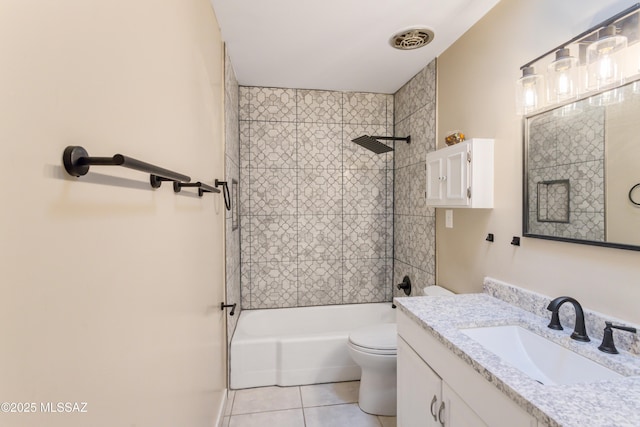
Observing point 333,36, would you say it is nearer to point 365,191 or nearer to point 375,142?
point 375,142

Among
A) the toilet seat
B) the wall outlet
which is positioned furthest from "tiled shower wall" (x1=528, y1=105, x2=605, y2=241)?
the toilet seat

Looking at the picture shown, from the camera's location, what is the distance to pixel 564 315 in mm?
1299

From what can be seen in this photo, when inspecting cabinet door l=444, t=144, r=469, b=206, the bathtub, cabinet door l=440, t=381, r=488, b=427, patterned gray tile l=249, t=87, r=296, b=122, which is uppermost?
patterned gray tile l=249, t=87, r=296, b=122

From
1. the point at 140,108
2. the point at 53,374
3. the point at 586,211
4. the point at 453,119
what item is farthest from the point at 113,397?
the point at 453,119

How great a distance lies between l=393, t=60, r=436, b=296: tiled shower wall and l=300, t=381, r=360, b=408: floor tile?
2.98 ft

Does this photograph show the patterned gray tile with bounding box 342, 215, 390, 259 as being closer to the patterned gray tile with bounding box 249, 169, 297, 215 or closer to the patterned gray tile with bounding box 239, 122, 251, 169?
the patterned gray tile with bounding box 249, 169, 297, 215

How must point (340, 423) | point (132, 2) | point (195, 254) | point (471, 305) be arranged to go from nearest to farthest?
point (132, 2), point (195, 254), point (471, 305), point (340, 423)

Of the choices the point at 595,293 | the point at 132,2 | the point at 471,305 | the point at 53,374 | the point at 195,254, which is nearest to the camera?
the point at 53,374

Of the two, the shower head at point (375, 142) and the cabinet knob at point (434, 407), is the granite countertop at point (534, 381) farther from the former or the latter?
the shower head at point (375, 142)

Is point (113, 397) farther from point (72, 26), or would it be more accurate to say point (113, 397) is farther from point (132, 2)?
point (132, 2)

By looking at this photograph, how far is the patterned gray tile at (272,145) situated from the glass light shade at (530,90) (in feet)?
6.26

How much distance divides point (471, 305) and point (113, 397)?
4.88 feet

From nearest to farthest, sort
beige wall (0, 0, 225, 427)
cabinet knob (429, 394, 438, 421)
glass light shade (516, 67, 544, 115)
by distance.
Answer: beige wall (0, 0, 225, 427) < cabinet knob (429, 394, 438, 421) < glass light shade (516, 67, 544, 115)

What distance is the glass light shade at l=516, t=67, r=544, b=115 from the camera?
142 centimetres
